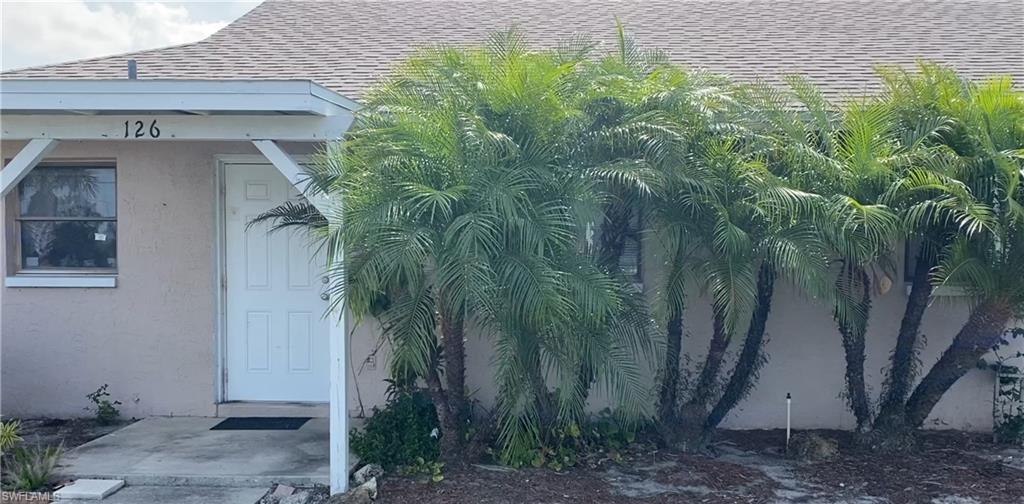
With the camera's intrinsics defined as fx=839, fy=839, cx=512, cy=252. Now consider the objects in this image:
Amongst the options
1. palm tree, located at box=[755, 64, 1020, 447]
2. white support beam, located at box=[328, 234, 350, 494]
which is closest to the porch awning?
white support beam, located at box=[328, 234, 350, 494]

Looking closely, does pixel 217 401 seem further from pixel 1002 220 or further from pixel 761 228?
pixel 1002 220

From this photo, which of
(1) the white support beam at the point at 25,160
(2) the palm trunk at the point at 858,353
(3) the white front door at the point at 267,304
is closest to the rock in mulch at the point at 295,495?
(3) the white front door at the point at 267,304

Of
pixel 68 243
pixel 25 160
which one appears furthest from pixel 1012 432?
pixel 68 243

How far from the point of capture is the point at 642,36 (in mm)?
9391

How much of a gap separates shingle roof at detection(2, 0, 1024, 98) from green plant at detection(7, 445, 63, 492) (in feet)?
11.2

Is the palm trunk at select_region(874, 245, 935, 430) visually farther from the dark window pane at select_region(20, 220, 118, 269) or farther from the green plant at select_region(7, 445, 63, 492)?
the dark window pane at select_region(20, 220, 118, 269)

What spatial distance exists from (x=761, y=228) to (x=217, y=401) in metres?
4.92

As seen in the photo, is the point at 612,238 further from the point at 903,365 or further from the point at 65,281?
the point at 65,281

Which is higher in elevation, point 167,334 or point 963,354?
point 167,334

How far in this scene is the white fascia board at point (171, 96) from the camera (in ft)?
17.3

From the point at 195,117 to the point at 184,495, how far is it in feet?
8.32

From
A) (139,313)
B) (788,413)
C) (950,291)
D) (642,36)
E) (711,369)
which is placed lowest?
(788,413)

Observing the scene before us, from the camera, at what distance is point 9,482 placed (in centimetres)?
566

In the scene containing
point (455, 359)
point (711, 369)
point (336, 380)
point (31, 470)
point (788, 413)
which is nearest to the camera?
point (336, 380)
